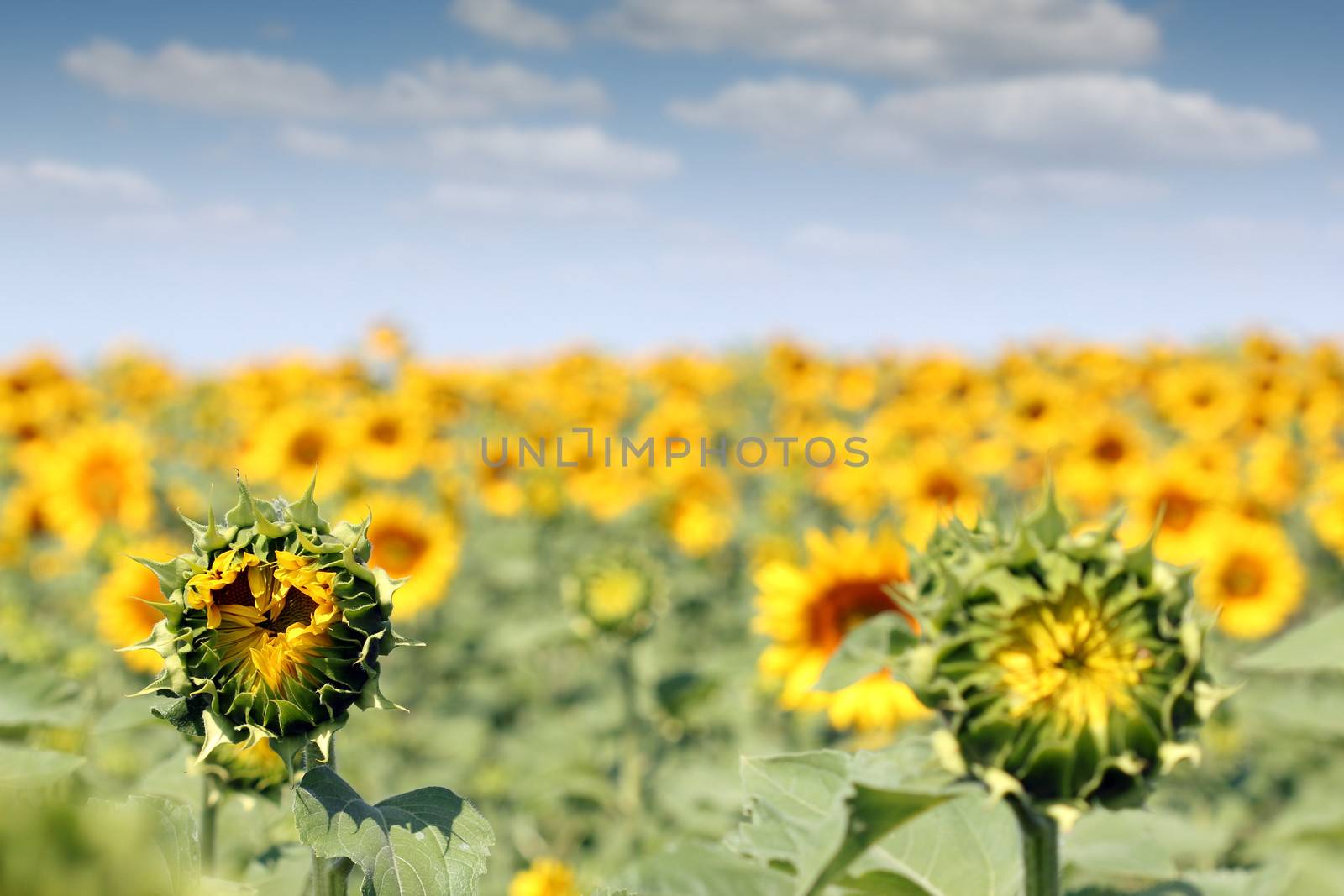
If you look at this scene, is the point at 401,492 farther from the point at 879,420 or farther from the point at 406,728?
the point at 879,420

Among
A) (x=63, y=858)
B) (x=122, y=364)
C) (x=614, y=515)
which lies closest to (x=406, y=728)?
(x=614, y=515)

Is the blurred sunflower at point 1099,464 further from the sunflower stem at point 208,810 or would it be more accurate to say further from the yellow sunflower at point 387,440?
the sunflower stem at point 208,810

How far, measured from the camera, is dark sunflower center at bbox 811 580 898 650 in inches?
133

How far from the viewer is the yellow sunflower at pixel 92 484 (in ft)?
19.4

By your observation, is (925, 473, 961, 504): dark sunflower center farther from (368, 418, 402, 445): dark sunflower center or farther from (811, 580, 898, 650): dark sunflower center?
(368, 418, 402, 445): dark sunflower center

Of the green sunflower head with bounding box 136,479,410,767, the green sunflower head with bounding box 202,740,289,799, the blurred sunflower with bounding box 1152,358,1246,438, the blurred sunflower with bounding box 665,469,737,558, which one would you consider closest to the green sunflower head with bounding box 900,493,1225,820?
the green sunflower head with bounding box 136,479,410,767

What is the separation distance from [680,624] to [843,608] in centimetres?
337

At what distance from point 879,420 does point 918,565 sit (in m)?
6.85

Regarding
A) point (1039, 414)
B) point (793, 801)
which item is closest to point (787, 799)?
point (793, 801)

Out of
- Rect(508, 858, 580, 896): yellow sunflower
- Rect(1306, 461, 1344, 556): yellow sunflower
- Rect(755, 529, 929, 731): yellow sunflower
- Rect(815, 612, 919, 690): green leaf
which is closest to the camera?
Rect(815, 612, 919, 690): green leaf

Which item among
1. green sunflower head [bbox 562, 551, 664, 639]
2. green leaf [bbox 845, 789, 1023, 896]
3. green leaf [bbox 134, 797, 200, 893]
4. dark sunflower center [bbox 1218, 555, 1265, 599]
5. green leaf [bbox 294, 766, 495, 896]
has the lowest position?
dark sunflower center [bbox 1218, 555, 1265, 599]

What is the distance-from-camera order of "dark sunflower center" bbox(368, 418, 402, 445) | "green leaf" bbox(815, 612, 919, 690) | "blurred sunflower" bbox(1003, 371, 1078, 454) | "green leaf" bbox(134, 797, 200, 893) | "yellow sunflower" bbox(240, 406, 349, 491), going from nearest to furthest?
1. "green leaf" bbox(134, 797, 200, 893)
2. "green leaf" bbox(815, 612, 919, 690)
3. "yellow sunflower" bbox(240, 406, 349, 491)
4. "dark sunflower center" bbox(368, 418, 402, 445)
5. "blurred sunflower" bbox(1003, 371, 1078, 454)

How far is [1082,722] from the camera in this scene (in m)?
0.97

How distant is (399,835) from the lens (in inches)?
40.2
